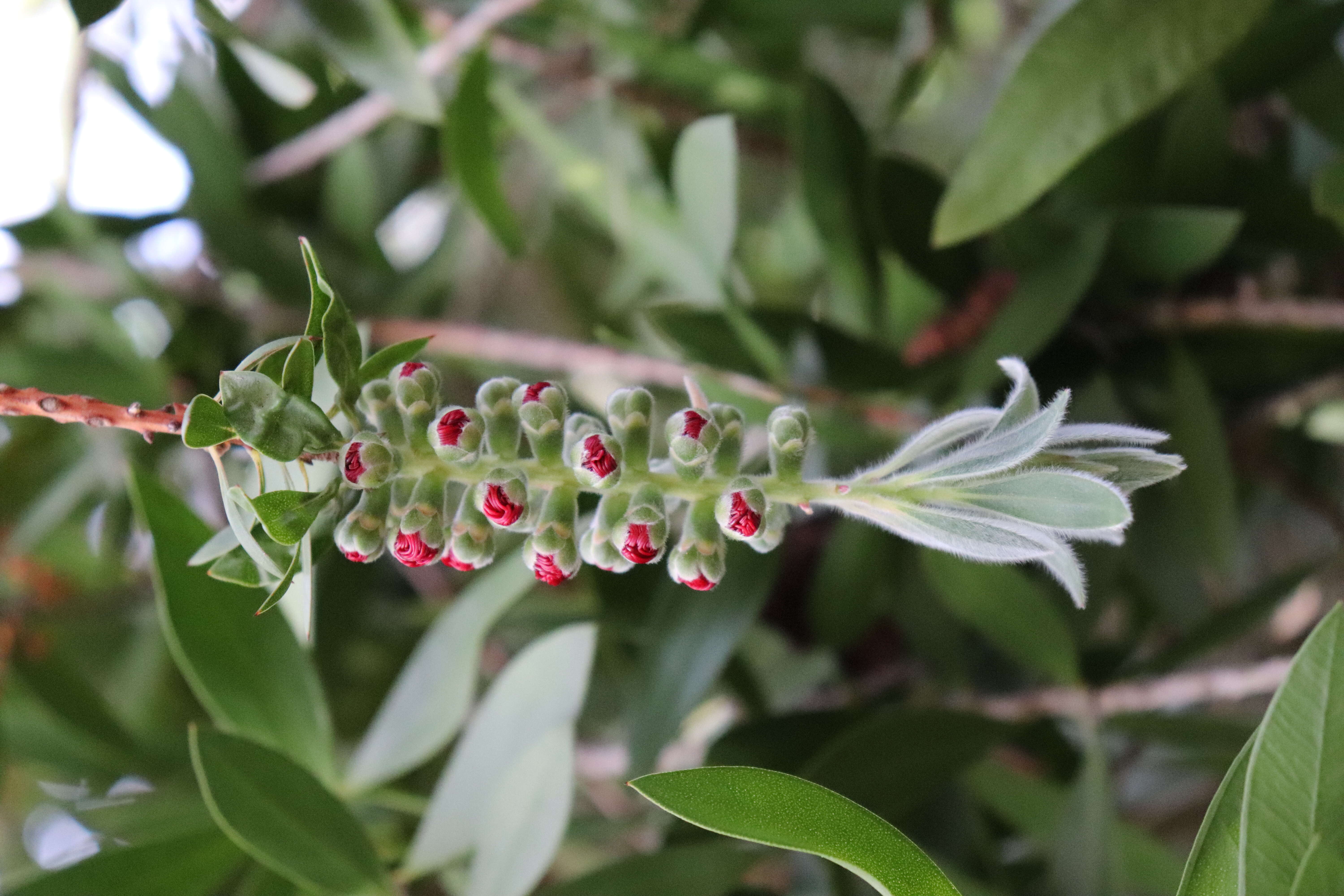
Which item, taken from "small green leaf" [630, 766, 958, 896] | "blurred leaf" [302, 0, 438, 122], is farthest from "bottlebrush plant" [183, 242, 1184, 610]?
"blurred leaf" [302, 0, 438, 122]

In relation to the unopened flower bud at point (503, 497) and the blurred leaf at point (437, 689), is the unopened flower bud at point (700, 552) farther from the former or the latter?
the blurred leaf at point (437, 689)

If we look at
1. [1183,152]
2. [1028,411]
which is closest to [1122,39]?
[1183,152]

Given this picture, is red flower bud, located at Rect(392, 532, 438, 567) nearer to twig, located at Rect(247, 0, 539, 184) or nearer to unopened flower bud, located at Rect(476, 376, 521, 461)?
unopened flower bud, located at Rect(476, 376, 521, 461)

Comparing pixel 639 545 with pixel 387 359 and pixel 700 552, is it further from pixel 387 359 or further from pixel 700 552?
pixel 387 359

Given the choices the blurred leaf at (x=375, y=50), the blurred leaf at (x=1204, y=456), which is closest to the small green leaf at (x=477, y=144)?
the blurred leaf at (x=375, y=50)

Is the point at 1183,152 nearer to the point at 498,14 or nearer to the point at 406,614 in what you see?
the point at 498,14

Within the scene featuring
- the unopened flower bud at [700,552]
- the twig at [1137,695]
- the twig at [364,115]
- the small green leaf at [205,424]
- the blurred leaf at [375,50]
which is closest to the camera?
the small green leaf at [205,424]
